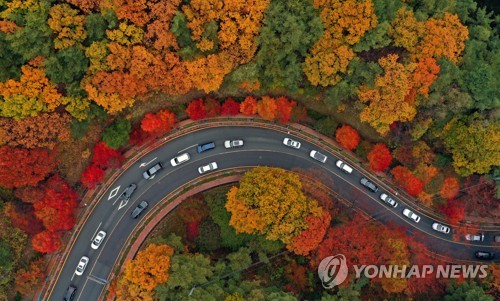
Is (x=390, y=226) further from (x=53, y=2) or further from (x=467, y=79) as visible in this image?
(x=53, y=2)

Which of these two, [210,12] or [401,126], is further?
[401,126]

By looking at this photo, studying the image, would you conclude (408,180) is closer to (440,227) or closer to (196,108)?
(440,227)

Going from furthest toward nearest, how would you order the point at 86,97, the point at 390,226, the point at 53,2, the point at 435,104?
the point at 390,226 < the point at 435,104 < the point at 86,97 < the point at 53,2

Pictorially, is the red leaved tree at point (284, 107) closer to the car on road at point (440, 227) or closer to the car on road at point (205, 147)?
the car on road at point (205, 147)

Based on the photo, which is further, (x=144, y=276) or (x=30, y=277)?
(x=30, y=277)

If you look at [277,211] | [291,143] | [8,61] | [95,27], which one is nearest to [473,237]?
[291,143]

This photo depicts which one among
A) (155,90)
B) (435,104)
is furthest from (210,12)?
(435,104)
